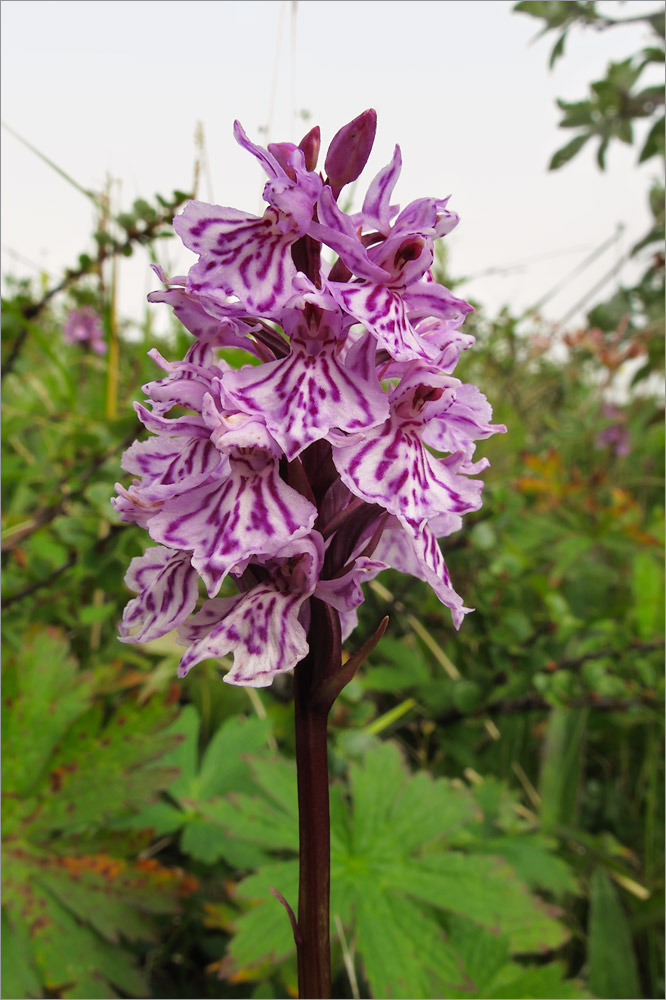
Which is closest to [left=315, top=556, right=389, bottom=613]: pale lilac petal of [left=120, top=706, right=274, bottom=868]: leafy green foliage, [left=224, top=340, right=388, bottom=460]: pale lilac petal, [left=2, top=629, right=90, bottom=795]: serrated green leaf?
[left=224, top=340, right=388, bottom=460]: pale lilac petal

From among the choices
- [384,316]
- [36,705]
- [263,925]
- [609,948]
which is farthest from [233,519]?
[609,948]

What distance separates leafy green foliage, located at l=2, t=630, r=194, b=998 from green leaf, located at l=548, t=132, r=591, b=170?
1996 millimetres

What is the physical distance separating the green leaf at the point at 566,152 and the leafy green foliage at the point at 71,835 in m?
2.00

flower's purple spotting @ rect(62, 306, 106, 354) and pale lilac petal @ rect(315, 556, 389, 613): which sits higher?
flower's purple spotting @ rect(62, 306, 106, 354)

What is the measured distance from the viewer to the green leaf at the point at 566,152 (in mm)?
2223

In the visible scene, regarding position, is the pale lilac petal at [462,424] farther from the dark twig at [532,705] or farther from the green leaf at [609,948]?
the green leaf at [609,948]

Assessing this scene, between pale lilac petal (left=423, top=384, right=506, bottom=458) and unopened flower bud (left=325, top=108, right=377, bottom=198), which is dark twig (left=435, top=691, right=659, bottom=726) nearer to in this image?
pale lilac petal (left=423, top=384, right=506, bottom=458)

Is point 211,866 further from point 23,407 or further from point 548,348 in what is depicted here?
point 548,348

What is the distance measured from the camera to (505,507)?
6.05ft

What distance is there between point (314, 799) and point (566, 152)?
7.17 ft

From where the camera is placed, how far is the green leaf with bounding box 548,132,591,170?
2.22 metres

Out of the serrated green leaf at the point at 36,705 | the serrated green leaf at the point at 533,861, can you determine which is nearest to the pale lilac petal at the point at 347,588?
the serrated green leaf at the point at 36,705

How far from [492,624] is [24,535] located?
116cm

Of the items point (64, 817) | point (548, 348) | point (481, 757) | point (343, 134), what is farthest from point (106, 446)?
point (548, 348)
